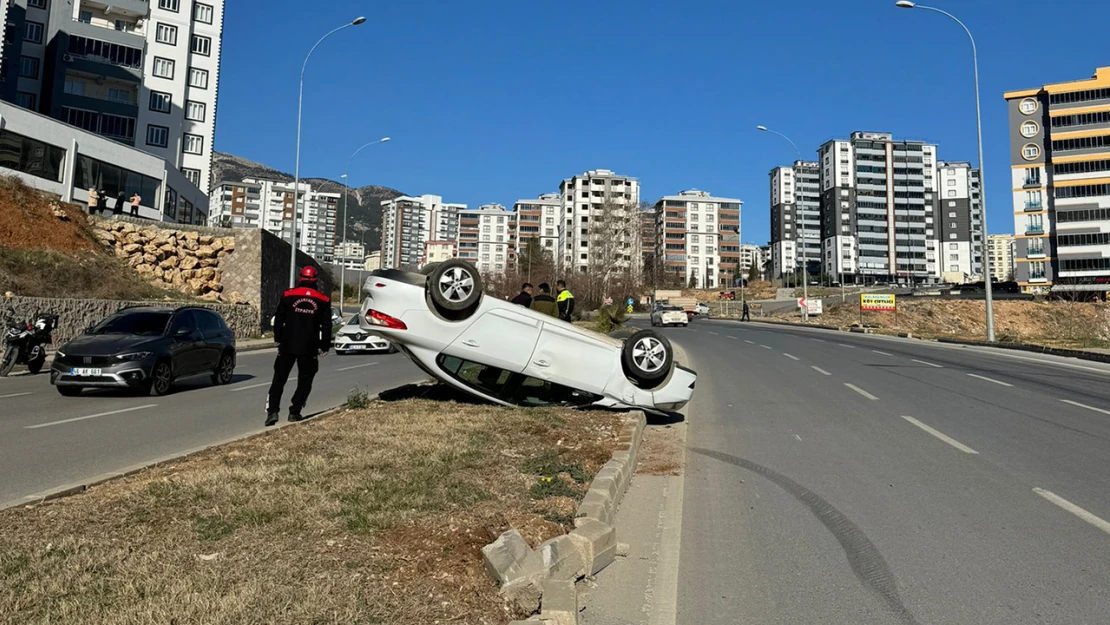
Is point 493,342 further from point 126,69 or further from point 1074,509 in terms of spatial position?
point 126,69

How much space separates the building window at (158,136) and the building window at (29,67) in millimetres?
8548

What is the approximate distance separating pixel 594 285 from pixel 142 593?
6163 cm

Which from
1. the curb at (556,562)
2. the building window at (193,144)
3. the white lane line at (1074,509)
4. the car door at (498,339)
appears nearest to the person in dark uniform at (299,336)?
the car door at (498,339)

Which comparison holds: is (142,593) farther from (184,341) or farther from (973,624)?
(184,341)

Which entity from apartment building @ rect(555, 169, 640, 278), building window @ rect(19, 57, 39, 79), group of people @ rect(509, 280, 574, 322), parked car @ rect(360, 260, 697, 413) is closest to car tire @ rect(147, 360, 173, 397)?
parked car @ rect(360, 260, 697, 413)

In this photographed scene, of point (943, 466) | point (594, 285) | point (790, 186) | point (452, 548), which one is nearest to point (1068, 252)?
point (594, 285)

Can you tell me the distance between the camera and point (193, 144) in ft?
203

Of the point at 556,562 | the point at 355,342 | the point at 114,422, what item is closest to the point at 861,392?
the point at 556,562

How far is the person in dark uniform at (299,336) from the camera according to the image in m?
8.93

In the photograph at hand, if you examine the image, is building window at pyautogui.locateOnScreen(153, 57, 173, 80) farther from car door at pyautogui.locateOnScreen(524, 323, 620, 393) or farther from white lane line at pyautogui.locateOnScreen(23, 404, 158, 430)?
car door at pyautogui.locateOnScreen(524, 323, 620, 393)

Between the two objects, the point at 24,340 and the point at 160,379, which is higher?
the point at 24,340

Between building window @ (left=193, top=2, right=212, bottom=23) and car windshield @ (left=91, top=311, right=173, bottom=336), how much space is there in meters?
61.3

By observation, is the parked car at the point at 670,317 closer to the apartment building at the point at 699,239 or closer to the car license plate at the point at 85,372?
Answer: the car license plate at the point at 85,372

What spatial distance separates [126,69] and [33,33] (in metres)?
7.83
